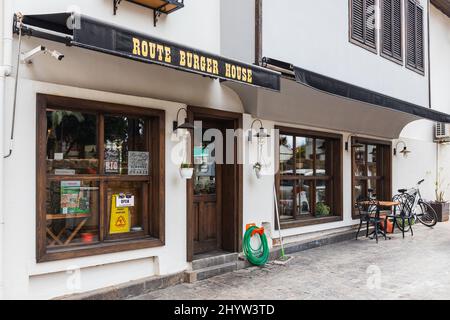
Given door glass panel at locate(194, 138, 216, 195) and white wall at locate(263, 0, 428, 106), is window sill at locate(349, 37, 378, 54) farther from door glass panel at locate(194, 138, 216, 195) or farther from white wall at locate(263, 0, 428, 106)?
door glass panel at locate(194, 138, 216, 195)

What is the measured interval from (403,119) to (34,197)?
374 inches

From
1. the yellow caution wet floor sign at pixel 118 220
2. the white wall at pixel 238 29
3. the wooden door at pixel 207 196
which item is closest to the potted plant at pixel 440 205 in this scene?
the wooden door at pixel 207 196

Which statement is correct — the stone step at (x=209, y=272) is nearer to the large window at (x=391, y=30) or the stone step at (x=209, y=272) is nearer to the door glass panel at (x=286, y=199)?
the door glass panel at (x=286, y=199)

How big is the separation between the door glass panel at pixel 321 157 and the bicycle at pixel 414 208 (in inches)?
95.9

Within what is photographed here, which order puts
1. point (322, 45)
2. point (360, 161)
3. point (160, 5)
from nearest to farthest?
point (160, 5) → point (322, 45) → point (360, 161)

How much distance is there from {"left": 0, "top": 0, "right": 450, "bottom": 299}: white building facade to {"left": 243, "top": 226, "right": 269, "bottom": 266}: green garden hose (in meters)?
0.15

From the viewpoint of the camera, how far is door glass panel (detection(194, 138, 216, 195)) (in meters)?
6.95

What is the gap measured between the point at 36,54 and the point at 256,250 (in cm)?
465

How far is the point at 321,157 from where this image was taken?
966 cm

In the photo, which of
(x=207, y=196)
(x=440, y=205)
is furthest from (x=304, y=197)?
(x=440, y=205)

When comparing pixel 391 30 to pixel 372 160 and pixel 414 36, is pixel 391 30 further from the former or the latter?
pixel 372 160

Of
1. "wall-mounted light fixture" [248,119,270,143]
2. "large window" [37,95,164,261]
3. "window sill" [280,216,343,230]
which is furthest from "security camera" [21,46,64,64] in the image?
"window sill" [280,216,343,230]
